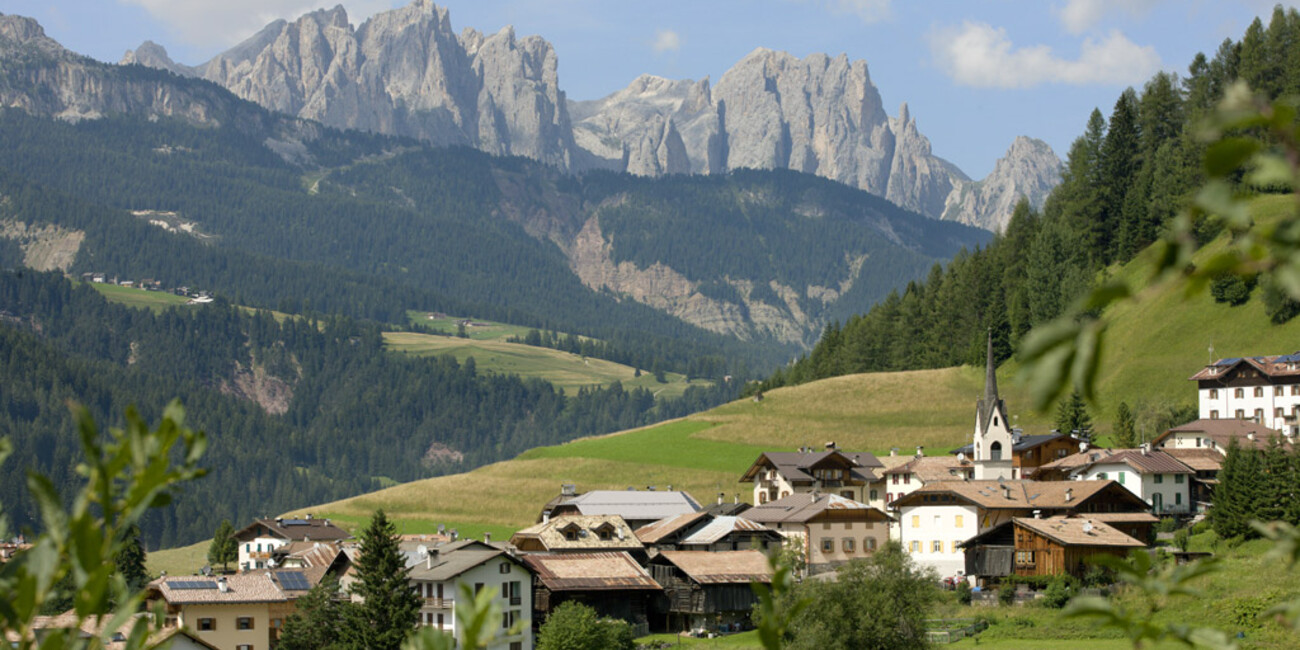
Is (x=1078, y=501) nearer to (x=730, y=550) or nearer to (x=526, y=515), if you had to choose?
(x=730, y=550)

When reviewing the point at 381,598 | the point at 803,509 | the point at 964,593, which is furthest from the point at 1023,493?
the point at 381,598

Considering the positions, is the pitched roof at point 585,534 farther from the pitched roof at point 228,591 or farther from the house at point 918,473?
the house at point 918,473

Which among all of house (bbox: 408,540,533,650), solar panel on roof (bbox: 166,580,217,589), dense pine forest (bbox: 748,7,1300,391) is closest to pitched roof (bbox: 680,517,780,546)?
house (bbox: 408,540,533,650)

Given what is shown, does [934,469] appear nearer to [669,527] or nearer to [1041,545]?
[669,527]

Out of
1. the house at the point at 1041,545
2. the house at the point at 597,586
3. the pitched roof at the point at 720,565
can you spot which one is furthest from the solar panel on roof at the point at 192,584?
the house at the point at 1041,545

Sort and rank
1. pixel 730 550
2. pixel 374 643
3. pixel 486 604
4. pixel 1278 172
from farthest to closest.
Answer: pixel 730 550 < pixel 374 643 < pixel 486 604 < pixel 1278 172

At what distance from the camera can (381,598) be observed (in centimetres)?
7244

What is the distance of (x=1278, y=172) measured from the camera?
11.4 ft

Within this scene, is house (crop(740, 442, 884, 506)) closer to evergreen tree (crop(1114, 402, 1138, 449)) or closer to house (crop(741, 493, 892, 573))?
house (crop(741, 493, 892, 573))

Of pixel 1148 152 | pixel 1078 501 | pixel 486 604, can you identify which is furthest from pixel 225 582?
pixel 1148 152

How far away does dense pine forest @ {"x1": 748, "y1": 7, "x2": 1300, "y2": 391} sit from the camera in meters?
161

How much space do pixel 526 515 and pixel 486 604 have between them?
134761mm

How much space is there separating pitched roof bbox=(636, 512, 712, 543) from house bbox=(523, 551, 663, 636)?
11057mm

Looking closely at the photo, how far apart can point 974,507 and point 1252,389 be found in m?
40.7
